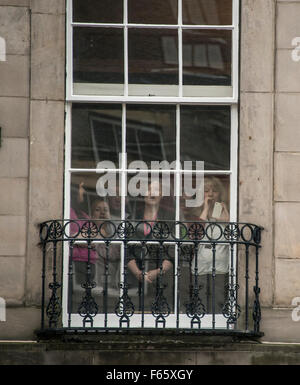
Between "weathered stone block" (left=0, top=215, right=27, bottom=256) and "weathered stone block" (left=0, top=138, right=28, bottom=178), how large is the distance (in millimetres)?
401

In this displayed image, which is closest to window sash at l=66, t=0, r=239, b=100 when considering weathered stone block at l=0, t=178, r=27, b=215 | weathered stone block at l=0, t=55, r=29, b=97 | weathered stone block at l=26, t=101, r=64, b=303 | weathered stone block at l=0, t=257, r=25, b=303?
weathered stone block at l=26, t=101, r=64, b=303

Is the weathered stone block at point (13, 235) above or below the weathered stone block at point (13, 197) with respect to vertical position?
below

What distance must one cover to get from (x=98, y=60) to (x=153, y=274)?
80.7 inches

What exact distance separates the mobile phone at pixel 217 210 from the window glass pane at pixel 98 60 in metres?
1.38

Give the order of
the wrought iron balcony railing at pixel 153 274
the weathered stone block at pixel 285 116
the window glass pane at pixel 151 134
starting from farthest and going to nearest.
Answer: the window glass pane at pixel 151 134
the weathered stone block at pixel 285 116
the wrought iron balcony railing at pixel 153 274

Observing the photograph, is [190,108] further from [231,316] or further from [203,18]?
[231,316]

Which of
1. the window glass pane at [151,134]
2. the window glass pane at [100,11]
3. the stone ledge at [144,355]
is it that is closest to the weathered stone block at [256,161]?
the window glass pane at [151,134]

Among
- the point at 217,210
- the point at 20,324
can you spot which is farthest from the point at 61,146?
the point at 20,324

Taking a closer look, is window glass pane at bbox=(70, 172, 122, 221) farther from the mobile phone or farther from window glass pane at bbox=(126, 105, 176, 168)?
the mobile phone

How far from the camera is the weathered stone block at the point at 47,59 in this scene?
1205cm

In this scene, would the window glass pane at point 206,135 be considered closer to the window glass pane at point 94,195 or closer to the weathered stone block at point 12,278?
the window glass pane at point 94,195

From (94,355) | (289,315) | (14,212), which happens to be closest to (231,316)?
(289,315)
